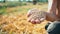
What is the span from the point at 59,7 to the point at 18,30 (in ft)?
5.98

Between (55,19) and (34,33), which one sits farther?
(34,33)

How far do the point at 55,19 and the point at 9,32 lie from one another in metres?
1.84

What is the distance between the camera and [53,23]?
1.36m

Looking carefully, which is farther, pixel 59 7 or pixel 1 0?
pixel 1 0

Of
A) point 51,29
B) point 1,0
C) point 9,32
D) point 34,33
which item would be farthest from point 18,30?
point 1,0

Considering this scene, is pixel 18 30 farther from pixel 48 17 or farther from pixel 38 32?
pixel 48 17

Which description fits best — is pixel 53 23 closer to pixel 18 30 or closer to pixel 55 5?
pixel 55 5

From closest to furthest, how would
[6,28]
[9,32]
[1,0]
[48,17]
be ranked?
[48,17] < [9,32] < [6,28] < [1,0]

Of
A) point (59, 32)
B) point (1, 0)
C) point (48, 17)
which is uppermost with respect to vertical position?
point (48, 17)

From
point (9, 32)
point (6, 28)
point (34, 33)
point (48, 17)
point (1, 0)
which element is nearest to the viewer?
point (48, 17)

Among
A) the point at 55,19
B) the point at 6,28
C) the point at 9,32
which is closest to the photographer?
the point at 55,19

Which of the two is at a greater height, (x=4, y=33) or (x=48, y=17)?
(x=48, y=17)

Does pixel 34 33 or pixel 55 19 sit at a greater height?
pixel 55 19

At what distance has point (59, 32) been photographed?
1.35 metres
